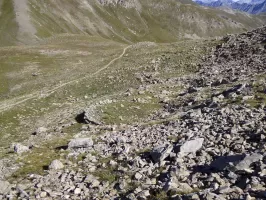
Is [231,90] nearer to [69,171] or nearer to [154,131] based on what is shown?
[154,131]

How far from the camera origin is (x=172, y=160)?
52.6 feet

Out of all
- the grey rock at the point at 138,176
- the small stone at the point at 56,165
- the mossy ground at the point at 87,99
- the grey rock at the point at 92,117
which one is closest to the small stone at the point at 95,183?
the mossy ground at the point at 87,99

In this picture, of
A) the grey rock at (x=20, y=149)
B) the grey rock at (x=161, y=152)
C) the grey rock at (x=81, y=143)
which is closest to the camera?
the grey rock at (x=161, y=152)

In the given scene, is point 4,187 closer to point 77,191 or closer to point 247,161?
point 77,191

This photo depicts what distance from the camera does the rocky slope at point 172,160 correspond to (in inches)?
524

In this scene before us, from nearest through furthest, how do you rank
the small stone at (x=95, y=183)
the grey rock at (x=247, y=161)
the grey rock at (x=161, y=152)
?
the grey rock at (x=247, y=161) < the small stone at (x=95, y=183) < the grey rock at (x=161, y=152)

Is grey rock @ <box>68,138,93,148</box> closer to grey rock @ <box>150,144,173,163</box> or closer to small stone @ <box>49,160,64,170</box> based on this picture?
small stone @ <box>49,160,64,170</box>

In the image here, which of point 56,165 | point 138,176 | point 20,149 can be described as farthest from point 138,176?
point 20,149

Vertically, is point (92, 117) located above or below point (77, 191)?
below

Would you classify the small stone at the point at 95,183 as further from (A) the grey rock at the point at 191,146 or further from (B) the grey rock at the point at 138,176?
(A) the grey rock at the point at 191,146

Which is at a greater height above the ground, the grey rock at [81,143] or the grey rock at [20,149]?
the grey rock at [81,143]

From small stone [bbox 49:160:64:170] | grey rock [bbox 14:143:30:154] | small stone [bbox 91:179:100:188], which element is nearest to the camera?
small stone [bbox 91:179:100:188]

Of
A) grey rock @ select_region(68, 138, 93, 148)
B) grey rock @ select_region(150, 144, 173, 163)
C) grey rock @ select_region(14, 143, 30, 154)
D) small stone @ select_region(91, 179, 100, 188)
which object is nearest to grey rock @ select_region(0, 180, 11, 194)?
small stone @ select_region(91, 179, 100, 188)

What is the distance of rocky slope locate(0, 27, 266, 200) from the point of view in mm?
13305
